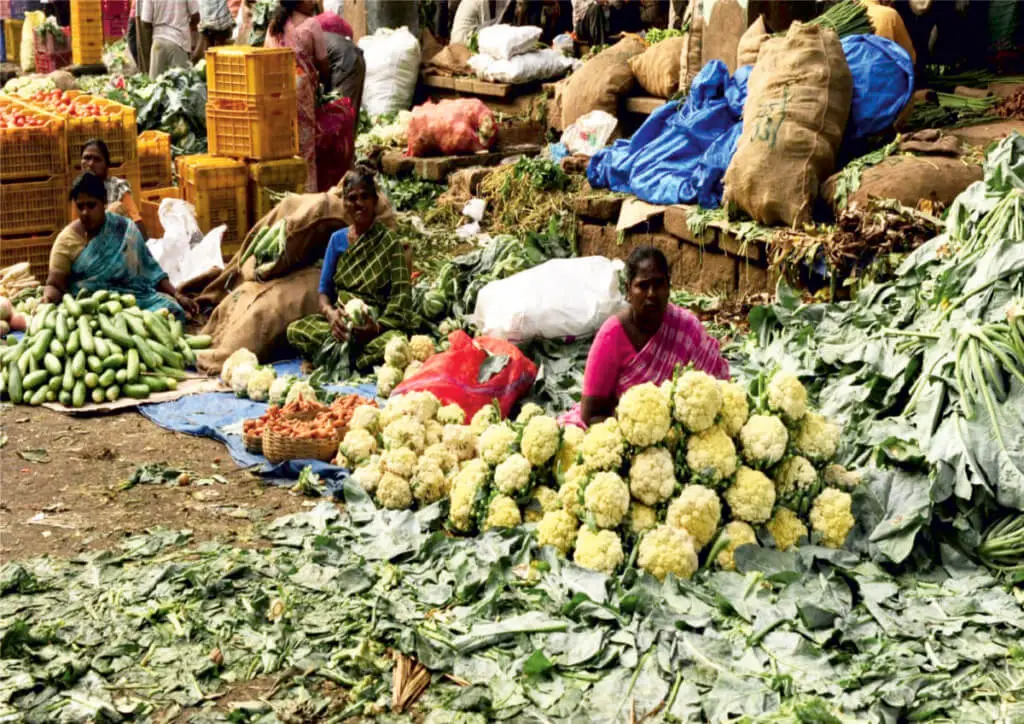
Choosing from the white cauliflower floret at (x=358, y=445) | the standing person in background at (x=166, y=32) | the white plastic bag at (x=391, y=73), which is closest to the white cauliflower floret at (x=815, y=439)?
the white cauliflower floret at (x=358, y=445)

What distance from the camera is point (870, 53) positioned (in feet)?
24.2

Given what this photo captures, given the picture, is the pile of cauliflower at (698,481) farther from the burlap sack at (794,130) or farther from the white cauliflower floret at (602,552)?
the burlap sack at (794,130)

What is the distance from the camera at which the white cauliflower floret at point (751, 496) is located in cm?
388

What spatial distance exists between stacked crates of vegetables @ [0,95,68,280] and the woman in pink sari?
1.97 meters

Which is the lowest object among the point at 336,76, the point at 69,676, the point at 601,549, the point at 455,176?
the point at 69,676

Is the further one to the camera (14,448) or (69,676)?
(14,448)

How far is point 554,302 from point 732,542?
2.57m

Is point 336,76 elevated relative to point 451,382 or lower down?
elevated

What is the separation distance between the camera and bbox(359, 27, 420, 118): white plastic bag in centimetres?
1306

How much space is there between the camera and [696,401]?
3.84 metres

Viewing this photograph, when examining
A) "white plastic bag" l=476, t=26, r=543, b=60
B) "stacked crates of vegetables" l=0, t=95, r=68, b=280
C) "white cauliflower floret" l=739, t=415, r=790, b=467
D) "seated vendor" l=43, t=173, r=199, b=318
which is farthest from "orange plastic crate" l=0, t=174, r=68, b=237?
"white cauliflower floret" l=739, t=415, r=790, b=467

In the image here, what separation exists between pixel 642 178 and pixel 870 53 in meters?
1.70

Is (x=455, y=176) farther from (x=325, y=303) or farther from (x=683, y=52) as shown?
(x=325, y=303)

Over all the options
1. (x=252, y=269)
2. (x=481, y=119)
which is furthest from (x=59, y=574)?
(x=481, y=119)
